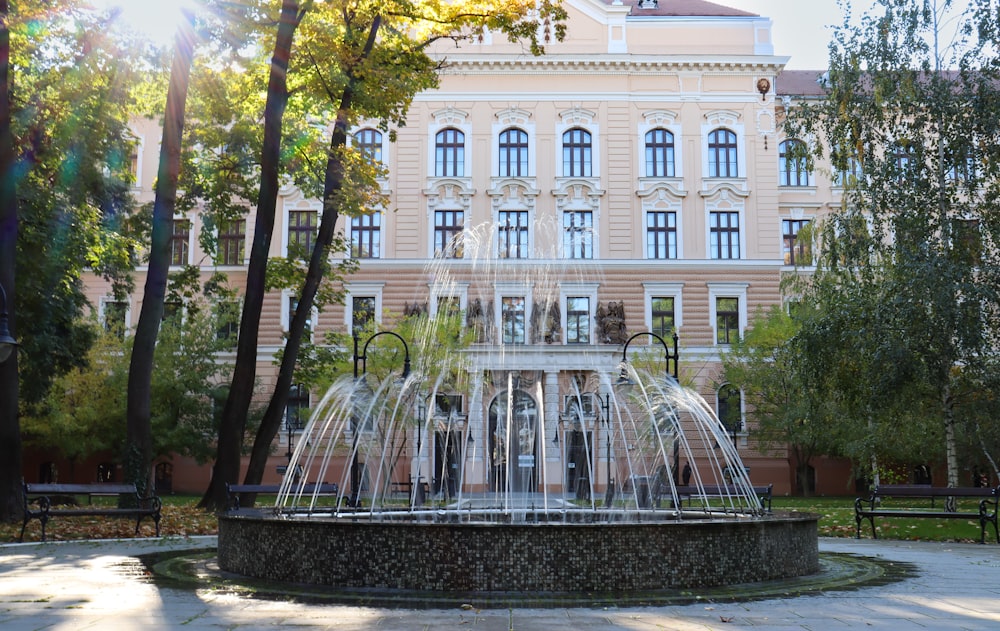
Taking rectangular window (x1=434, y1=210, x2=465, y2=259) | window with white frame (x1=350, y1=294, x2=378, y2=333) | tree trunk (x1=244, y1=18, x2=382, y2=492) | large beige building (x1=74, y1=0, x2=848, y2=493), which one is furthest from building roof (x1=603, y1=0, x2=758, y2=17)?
tree trunk (x1=244, y1=18, x2=382, y2=492)

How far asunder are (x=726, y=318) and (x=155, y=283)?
26841 millimetres

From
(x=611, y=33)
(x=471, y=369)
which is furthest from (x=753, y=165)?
(x=471, y=369)

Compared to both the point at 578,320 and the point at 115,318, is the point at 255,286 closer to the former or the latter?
the point at 578,320

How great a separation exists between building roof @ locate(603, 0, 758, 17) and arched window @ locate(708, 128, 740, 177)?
206 inches

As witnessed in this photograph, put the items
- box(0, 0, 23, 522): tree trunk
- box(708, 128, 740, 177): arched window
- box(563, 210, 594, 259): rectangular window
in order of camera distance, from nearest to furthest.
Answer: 1. box(0, 0, 23, 522): tree trunk
2. box(563, 210, 594, 259): rectangular window
3. box(708, 128, 740, 177): arched window

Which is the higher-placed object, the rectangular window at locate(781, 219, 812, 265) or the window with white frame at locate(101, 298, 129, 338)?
the rectangular window at locate(781, 219, 812, 265)

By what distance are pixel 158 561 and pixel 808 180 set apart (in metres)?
36.7

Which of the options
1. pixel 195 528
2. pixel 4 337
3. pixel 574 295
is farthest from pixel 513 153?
pixel 4 337

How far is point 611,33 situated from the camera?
41.8 meters

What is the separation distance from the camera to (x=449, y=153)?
41906mm

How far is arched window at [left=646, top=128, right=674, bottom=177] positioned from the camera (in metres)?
41.6

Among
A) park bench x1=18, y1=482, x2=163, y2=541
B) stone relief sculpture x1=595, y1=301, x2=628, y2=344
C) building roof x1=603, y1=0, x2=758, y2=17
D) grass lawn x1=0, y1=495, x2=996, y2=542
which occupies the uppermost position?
building roof x1=603, y1=0, x2=758, y2=17

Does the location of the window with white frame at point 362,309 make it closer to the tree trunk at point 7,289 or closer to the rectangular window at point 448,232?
the rectangular window at point 448,232

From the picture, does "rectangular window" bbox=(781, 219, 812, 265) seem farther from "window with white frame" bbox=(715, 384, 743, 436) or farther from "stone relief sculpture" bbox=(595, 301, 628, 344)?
"stone relief sculpture" bbox=(595, 301, 628, 344)
